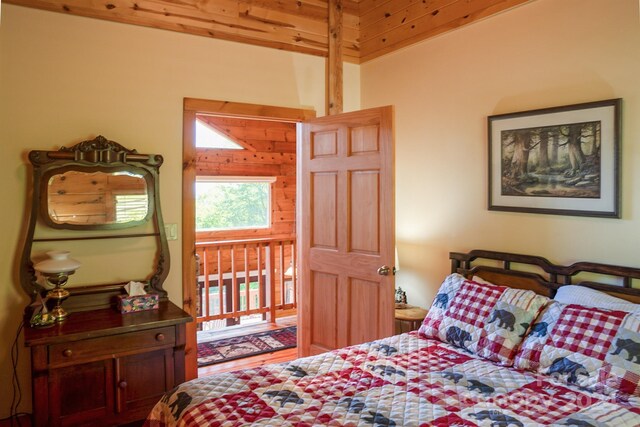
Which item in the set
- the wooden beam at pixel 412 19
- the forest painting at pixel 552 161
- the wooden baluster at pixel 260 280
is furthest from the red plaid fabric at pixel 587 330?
the wooden baluster at pixel 260 280

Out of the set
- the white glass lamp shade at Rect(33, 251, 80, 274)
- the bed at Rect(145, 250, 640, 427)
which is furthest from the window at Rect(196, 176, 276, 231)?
the bed at Rect(145, 250, 640, 427)

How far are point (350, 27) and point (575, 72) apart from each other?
207 cm

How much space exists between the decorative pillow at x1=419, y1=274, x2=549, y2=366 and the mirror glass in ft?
6.51

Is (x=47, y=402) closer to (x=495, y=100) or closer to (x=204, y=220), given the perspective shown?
(x=495, y=100)

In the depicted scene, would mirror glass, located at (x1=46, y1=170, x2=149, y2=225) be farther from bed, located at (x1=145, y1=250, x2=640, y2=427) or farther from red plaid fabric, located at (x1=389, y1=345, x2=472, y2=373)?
red plaid fabric, located at (x1=389, y1=345, x2=472, y2=373)

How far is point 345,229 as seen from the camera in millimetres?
3375

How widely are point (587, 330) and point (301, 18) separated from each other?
9.85 feet

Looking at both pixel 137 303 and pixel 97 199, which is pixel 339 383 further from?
pixel 97 199

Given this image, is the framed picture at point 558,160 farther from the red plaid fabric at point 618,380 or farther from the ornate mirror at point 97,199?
the ornate mirror at point 97,199

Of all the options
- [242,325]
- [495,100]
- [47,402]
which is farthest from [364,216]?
[242,325]

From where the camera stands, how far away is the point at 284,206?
6.30 m

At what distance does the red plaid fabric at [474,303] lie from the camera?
2465mm

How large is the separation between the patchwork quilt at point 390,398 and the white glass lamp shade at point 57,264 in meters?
1.06

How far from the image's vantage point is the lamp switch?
3.21 metres
